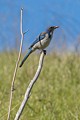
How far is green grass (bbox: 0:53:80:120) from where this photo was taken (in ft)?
11.9

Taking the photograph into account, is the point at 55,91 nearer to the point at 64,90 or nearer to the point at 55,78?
the point at 64,90

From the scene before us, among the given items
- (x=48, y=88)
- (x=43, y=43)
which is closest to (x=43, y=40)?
(x=43, y=43)

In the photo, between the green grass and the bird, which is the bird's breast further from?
the green grass

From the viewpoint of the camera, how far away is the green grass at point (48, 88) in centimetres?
364

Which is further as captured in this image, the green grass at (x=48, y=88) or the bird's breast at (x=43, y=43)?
the green grass at (x=48, y=88)

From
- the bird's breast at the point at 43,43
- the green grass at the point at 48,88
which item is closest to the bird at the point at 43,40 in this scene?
the bird's breast at the point at 43,43

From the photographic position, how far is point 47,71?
5.39m

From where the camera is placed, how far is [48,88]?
459cm

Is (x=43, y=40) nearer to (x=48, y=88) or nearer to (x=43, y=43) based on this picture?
(x=43, y=43)

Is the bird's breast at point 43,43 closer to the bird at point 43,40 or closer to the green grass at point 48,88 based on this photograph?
the bird at point 43,40

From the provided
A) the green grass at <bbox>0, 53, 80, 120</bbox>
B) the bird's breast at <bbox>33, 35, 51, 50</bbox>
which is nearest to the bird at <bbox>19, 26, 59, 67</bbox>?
the bird's breast at <bbox>33, 35, 51, 50</bbox>

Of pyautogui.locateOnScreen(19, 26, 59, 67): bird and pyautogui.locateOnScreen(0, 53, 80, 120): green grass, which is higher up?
pyautogui.locateOnScreen(19, 26, 59, 67): bird

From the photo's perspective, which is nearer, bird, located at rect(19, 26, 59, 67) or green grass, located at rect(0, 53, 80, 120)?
bird, located at rect(19, 26, 59, 67)

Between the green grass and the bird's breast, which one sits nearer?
the bird's breast
